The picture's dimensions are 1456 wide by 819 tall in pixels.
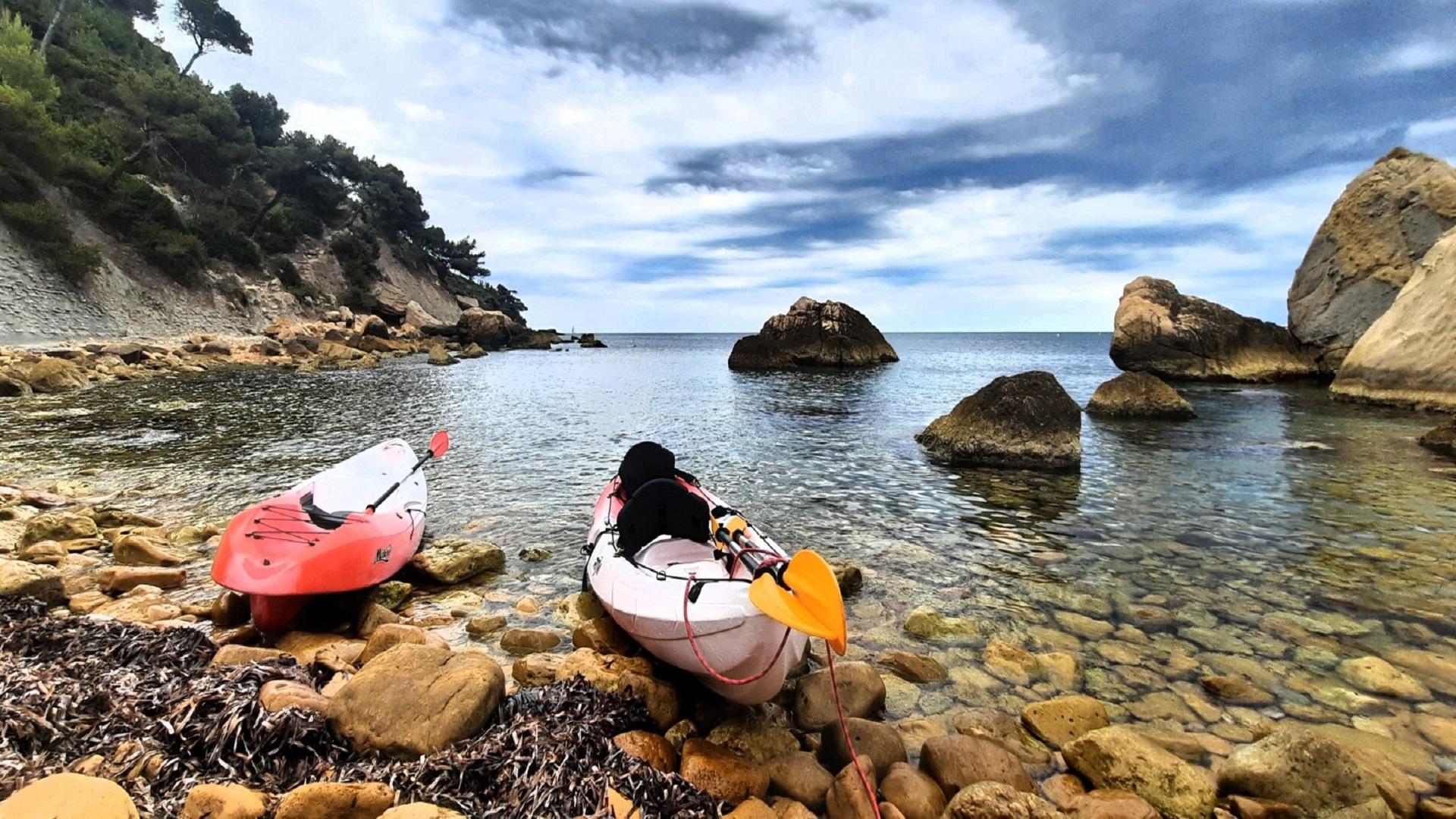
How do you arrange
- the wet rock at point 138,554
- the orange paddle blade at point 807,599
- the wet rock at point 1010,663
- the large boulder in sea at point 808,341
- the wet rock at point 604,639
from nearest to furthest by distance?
the orange paddle blade at point 807,599 < the wet rock at point 1010,663 < the wet rock at point 604,639 < the wet rock at point 138,554 < the large boulder in sea at point 808,341

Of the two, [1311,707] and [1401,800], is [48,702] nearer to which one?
[1401,800]

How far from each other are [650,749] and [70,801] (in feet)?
8.98

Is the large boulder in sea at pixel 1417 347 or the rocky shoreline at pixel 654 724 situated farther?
the large boulder in sea at pixel 1417 347

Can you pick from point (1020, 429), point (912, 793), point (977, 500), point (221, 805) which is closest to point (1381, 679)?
point (912, 793)

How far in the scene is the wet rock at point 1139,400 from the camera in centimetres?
2098

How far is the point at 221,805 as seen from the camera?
9.84 feet

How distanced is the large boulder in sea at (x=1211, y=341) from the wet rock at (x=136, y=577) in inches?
1608

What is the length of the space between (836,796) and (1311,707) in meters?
4.31

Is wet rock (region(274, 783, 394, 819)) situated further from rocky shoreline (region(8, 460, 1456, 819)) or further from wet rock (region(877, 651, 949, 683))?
wet rock (region(877, 651, 949, 683))

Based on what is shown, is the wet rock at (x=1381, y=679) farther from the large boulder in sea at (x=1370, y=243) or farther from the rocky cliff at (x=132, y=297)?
the rocky cliff at (x=132, y=297)

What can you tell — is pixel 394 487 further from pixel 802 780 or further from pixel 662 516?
pixel 802 780

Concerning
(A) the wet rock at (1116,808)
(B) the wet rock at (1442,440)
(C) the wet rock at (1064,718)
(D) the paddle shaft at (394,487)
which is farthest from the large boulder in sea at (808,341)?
(A) the wet rock at (1116,808)

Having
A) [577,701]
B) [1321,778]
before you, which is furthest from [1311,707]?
[577,701]

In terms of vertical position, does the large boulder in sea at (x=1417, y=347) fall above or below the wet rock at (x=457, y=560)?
above
